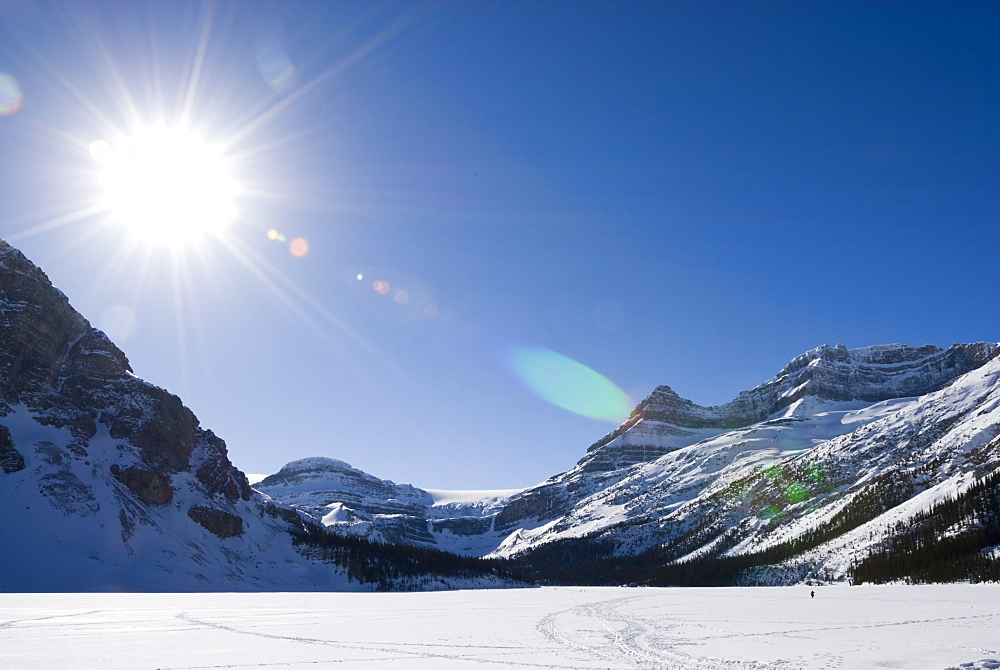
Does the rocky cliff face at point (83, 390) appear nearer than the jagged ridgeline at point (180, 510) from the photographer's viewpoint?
No

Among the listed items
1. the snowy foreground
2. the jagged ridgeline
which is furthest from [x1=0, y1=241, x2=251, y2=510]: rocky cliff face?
the snowy foreground

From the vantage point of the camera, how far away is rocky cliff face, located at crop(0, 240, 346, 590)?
114m

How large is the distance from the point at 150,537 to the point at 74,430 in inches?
1440

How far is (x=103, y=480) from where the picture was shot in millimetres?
133125

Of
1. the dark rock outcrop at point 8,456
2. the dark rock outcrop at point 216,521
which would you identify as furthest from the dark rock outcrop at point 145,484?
the dark rock outcrop at point 8,456

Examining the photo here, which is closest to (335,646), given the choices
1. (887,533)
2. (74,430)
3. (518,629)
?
(518,629)

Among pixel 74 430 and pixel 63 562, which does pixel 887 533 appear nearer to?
pixel 63 562

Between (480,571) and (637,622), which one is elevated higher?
(637,622)

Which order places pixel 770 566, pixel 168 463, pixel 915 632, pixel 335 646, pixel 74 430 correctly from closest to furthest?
pixel 335 646 → pixel 915 632 → pixel 74 430 → pixel 168 463 → pixel 770 566

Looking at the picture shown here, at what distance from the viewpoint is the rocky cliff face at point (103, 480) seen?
4500 inches

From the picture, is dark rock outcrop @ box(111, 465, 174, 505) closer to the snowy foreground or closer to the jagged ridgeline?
the jagged ridgeline

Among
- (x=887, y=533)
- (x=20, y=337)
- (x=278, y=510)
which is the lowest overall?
(x=887, y=533)

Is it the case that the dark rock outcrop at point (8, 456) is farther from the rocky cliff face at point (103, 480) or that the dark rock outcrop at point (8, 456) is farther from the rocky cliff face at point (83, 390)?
the rocky cliff face at point (83, 390)

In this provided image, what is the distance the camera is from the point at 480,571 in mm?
180375
